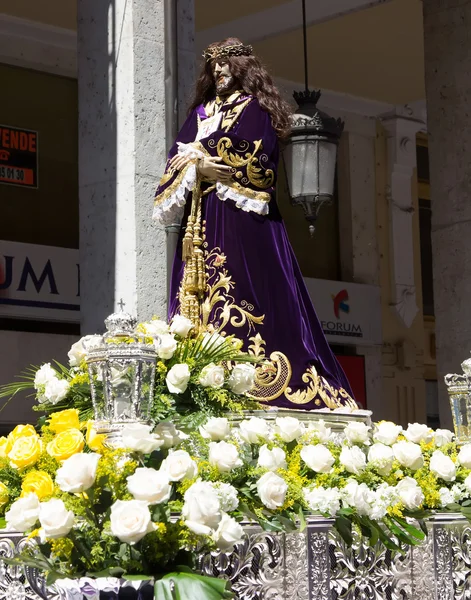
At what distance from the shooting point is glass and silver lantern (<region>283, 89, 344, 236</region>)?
8969mm

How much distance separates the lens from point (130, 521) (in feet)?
10.6

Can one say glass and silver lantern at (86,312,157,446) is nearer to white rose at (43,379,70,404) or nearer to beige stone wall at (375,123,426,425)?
white rose at (43,379,70,404)

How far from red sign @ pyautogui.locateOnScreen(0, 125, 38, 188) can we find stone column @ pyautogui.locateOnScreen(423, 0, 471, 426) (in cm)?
405

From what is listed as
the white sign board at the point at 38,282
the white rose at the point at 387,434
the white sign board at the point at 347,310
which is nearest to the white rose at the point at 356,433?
the white rose at the point at 387,434

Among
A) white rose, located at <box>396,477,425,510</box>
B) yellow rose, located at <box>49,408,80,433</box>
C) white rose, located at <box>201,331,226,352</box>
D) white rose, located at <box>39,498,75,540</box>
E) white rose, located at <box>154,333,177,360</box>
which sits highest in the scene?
white rose, located at <box>201,331,226,352</box>

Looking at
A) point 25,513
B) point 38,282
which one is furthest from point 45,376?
point 38,282

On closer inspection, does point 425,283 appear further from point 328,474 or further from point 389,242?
point 328,474

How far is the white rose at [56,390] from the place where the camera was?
4.52m

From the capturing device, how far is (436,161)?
11047 mm

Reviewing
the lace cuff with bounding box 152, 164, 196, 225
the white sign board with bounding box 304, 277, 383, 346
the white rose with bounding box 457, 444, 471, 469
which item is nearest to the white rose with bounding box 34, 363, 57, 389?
the white rose with bounding box 457, 444, 471, 469

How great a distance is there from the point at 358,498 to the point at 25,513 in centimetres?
114

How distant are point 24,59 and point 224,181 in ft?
24.1

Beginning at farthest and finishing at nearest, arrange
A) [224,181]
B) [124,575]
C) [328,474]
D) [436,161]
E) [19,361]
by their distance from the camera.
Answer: [19,361], [436,161], [224,181], [328,474], [124,575]

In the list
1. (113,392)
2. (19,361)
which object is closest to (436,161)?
(19,361)
